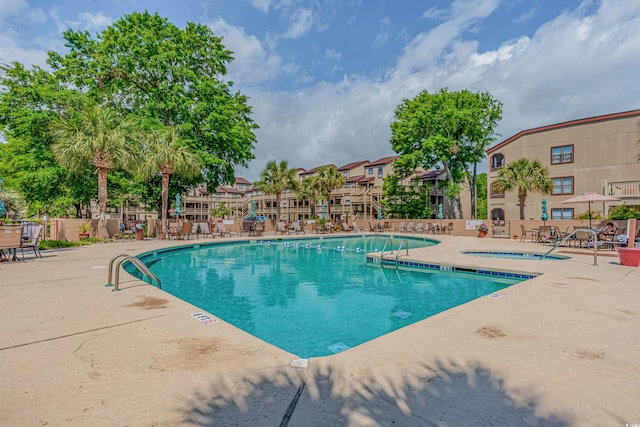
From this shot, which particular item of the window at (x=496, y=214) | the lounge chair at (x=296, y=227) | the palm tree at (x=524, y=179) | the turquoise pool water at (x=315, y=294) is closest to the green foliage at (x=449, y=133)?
the window at (x=496, y=214)

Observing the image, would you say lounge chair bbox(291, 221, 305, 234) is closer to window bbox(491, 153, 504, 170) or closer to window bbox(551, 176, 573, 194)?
window bbox(491, 153, 504, 170)

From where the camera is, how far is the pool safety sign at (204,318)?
412 centimetres

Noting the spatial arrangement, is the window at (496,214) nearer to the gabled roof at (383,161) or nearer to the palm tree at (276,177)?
the gabled roof at (383,161)

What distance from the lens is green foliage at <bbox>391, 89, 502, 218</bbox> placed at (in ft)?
98.2

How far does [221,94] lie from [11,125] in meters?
13.5

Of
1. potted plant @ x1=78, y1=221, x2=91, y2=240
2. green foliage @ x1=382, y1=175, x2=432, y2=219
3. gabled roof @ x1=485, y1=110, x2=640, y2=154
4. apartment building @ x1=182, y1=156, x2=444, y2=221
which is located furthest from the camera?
apartment building @ x1=182, y1=156, x2=444, y2=221

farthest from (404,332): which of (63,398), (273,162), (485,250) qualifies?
(273,162)

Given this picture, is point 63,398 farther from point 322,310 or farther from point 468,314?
point 322,310

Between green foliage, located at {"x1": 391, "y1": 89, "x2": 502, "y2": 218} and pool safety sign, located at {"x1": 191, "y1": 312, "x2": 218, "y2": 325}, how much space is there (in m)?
28.5

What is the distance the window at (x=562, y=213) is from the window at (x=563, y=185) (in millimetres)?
1413

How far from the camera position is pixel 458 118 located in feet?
96.9

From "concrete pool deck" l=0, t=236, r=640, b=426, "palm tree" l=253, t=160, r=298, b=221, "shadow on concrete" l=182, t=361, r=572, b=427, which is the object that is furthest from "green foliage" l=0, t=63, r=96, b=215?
"shadow on concrete" l=182, t=361, r=572, b=427

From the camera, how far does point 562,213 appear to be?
83.3 ft

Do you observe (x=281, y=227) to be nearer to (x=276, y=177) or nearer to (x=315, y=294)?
(x=276, y=177)
